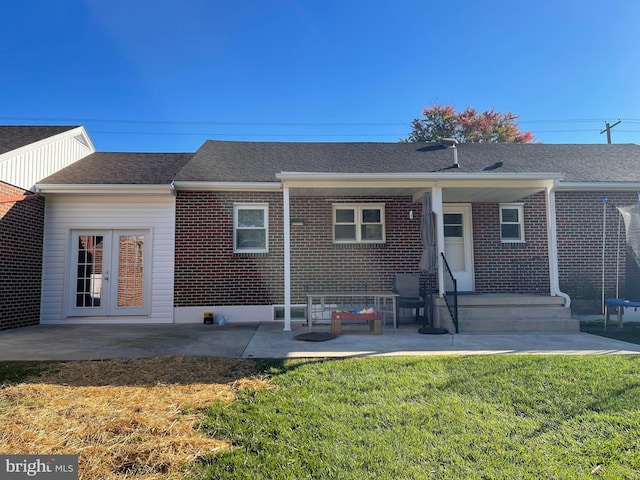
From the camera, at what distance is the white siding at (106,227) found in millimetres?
8781

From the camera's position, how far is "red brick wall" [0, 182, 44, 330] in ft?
24.8

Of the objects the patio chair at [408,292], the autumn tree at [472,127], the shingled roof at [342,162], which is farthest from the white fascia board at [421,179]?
the autumn tree at [472,127]

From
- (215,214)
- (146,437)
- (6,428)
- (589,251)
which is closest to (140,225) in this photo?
(215,214)

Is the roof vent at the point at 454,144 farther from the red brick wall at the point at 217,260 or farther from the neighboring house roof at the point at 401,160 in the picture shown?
the red brick wall at the point at 217,260

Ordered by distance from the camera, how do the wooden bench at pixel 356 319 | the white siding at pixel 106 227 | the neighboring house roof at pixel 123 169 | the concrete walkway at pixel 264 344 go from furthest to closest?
the neighboring house roof at pixel 123 169
the white siding at pixel 106 227
the wooden bench at pixel 356 319
the concrete walkway at pixel 264 344

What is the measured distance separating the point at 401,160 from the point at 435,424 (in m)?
8.55

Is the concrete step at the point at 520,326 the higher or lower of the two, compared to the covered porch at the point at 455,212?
lower

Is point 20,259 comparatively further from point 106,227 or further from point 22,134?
point 22,134

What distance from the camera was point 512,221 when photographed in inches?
373

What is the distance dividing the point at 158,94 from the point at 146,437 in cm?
1233

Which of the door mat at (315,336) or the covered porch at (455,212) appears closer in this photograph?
the door mat at (315,336)

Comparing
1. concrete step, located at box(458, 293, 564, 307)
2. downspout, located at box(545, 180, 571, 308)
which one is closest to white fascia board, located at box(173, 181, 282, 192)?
concrete step, located at box(458, 293, 564, 307)

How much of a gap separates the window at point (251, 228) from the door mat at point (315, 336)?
10.1ft

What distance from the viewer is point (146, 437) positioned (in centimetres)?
273
